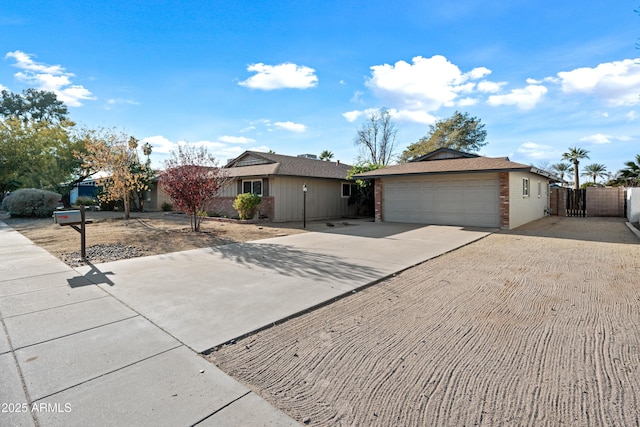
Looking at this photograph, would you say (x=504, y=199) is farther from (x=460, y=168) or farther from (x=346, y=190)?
(x=346, y=190)

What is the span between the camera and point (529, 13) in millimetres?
9453

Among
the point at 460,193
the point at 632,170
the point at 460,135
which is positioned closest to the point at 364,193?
the point at 460,193

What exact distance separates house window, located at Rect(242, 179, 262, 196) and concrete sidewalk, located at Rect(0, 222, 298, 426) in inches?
496

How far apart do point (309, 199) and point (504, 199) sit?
9.23m

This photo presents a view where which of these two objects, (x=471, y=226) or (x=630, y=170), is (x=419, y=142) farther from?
(x=471, y=226)

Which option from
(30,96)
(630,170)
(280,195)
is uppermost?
(30,96)

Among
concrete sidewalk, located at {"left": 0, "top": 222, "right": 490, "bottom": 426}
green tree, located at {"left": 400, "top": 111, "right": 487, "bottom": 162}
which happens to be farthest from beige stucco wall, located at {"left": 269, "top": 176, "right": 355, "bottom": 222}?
green tree, located at {"left": 400, "top": 111, "right": 487, "bottom": 162}

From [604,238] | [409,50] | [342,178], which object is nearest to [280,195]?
[342,178]

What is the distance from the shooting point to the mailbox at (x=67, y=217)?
6.58 metres

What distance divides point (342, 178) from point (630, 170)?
24.6 meters

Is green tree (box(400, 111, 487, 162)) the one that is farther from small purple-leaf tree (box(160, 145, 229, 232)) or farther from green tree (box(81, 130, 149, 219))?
small purple-leaf tree (box(160, 145, 229, 232))

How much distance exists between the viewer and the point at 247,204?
15.0 m

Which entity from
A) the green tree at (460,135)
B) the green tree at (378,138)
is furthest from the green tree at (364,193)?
the green tree at (460,135)

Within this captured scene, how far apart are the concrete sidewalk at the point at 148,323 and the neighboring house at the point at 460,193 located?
6.89 m
